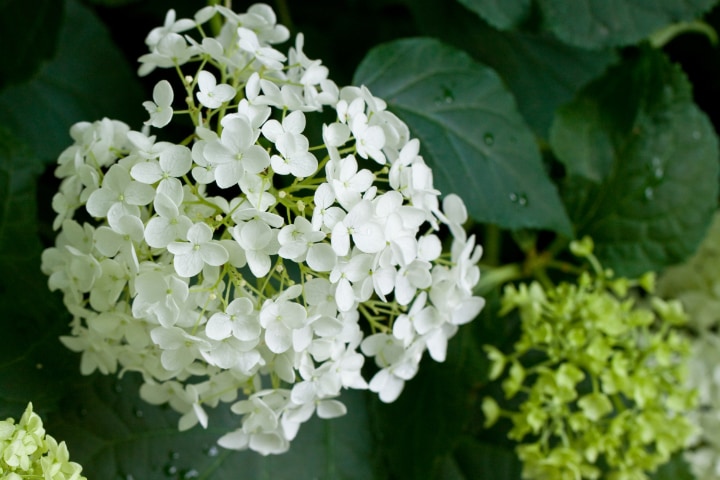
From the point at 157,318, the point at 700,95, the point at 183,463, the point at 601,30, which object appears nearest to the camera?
the point at 157,318

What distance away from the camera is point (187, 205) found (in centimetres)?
58

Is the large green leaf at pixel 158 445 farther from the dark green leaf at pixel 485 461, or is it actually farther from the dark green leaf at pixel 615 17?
Answer: the dark green leaf at pixel 615 17

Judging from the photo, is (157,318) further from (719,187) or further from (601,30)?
(719,187)

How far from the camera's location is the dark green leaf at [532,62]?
3.52ft

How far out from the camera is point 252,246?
21.6 inches

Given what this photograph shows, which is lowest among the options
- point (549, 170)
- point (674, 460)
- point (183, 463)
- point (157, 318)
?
point (674, 460)

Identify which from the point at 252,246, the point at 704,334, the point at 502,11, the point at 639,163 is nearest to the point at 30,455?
the point at 252,246

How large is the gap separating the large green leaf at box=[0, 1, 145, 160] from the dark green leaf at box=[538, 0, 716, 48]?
21.4 inches

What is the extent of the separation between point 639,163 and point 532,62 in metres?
0.24

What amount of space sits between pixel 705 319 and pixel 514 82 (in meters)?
0.42

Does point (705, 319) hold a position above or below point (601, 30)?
below

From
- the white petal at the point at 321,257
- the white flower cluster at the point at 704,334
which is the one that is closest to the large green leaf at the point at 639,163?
the white flower cluster at the point at 704,334

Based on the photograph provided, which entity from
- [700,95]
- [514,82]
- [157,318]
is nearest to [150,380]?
[157,318]

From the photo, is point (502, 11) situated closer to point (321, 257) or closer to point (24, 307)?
point (321, 257)
